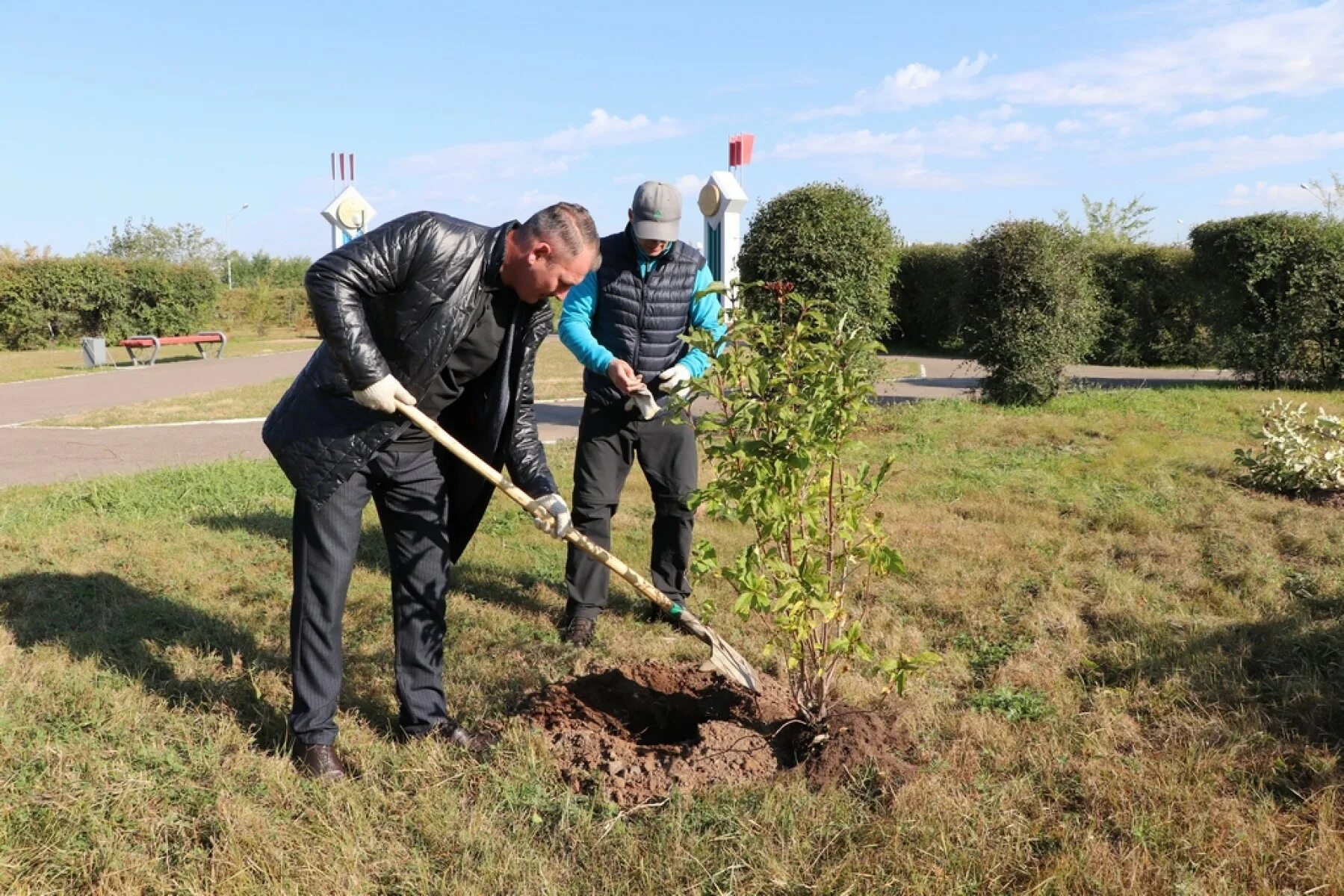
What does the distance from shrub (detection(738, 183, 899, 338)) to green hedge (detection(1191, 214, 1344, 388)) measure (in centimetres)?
495

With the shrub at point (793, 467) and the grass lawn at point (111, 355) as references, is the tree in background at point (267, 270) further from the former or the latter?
the shrub at point (793, 467)

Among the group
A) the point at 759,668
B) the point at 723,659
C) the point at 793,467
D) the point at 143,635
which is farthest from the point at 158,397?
the point at 793,467

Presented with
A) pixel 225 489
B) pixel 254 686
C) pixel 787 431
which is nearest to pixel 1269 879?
pixel 787 431

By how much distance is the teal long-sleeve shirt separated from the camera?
4.49m

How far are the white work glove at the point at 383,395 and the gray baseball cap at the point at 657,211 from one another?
62.6 inches

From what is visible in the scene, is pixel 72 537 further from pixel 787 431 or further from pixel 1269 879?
pixel 1269 879

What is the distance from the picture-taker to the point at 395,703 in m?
3.84

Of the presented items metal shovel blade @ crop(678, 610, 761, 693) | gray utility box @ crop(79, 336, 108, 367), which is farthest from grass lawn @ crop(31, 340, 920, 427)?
metal shovel blade @ crop(678, 610, 761, 693)

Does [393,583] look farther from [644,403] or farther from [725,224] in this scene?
[725,224]

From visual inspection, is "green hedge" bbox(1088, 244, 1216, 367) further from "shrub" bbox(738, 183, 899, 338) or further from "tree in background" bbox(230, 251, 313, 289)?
"tree in background" bbox(230, 251, 313, 289)

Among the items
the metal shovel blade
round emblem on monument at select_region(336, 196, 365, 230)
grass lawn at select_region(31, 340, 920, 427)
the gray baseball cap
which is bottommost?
the metal shovel blade

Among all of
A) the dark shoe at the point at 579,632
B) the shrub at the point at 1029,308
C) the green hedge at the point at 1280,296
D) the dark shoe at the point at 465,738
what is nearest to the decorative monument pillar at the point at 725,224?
the shrub at the point at 1029,308

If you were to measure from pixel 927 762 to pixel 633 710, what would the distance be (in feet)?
3.63

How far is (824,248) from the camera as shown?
997 cm
